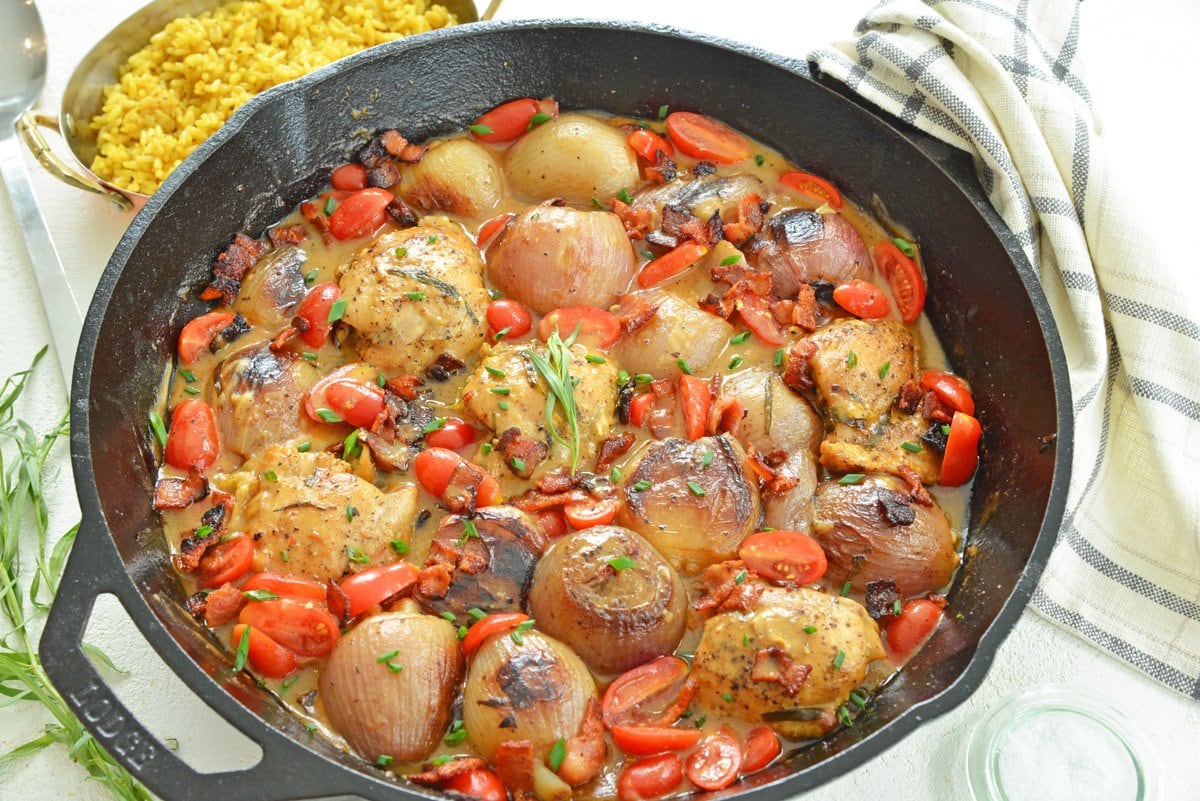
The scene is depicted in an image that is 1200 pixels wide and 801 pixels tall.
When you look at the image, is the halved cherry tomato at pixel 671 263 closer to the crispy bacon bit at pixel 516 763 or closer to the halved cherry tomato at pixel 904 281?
the halved cherry tomato at pixel 904 281

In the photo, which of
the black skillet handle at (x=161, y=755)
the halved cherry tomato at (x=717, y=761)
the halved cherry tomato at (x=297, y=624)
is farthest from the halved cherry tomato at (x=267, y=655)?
the halved cherry tomato at (x=717, y=761)

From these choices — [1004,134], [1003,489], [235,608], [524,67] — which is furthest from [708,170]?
[235,608]

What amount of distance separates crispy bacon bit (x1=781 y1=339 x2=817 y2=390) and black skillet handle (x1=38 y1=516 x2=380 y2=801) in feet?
5.56

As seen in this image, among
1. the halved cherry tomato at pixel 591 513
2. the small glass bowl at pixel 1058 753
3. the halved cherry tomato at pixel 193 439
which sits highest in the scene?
the halved cherry tomato at pixel 193 439

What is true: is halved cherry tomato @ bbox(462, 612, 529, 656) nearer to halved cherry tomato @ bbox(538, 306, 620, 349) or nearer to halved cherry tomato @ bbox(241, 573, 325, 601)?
halved cherry tomato @ bbox(241, 573, 325, 601)

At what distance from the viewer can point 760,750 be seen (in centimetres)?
297

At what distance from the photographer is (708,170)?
4.00 meters

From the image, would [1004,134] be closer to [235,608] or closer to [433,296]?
[433,296]

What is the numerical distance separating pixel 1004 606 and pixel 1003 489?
2.15 ft

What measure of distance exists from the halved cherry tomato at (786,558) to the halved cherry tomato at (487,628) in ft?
2.16

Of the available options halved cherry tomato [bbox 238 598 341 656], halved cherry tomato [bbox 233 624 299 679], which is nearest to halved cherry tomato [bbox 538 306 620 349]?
halved cherry tomato [bbox 238 598 341 656]

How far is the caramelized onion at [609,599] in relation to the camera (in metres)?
2.96

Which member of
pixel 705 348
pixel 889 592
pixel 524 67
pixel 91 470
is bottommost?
pixel 889 592

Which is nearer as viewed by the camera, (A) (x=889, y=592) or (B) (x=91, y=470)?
(B) (x=91, y=470)
